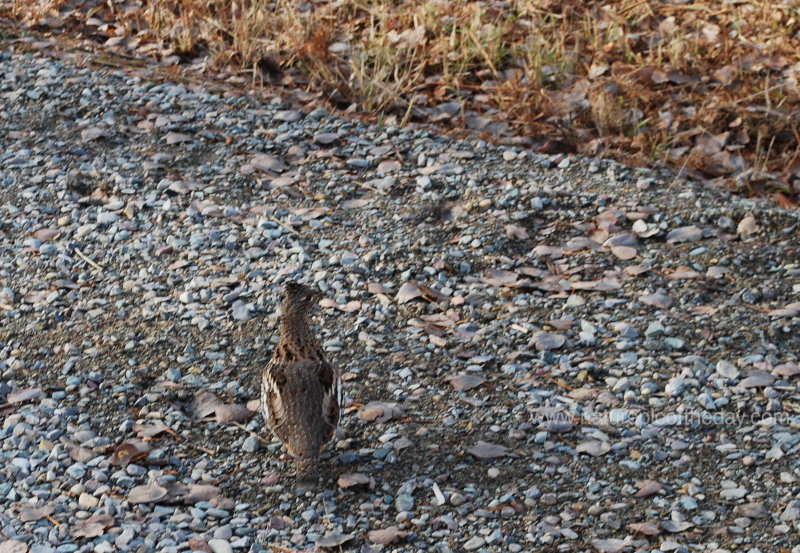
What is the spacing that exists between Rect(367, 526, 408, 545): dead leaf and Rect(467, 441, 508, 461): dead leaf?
0.59 m

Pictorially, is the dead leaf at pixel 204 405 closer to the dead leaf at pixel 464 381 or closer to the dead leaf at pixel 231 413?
the dead leaf at pixel 231 413

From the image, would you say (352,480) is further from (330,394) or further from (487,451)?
(487,451)

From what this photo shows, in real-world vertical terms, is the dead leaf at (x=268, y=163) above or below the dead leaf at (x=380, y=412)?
above

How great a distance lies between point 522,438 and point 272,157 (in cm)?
334

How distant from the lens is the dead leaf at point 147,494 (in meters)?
4.55

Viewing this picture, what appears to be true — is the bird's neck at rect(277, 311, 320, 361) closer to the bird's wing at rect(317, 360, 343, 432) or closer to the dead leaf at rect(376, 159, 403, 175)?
the bird's wing at rect(317, 360, 343, 432)

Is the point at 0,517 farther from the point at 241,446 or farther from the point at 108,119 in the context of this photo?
the point at 108,119

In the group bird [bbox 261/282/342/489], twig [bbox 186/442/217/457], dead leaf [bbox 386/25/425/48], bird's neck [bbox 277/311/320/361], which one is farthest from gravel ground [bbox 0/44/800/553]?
dead leaf [bbox 386/25/425/48]

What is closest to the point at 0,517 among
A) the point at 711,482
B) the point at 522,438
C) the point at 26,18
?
the point at 522,438

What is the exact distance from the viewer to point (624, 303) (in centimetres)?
589

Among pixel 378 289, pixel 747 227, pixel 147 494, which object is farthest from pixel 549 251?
pixel 147 494

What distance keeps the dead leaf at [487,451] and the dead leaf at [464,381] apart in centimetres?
45

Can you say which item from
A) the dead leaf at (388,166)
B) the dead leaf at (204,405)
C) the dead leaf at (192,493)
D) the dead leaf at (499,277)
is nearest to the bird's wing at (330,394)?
the dead leaf at (192,493)

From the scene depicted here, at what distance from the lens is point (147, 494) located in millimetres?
4578
